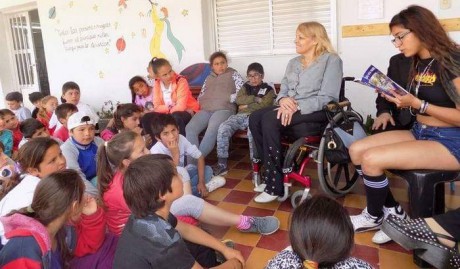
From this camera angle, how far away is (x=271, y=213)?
7.79ft

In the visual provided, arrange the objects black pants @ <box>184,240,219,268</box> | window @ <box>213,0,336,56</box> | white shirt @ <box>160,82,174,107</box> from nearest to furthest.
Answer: black pants @ <box>184,240,219,268</box>
white shirt @ <box>160,82,174,107</box>
window @ <box>213,0,336,56</box>

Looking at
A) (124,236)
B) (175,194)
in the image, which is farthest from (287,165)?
(124,236)

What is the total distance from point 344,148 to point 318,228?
1.36 m

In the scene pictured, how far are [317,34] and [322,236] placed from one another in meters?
1.87

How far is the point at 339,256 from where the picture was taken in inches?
35.2

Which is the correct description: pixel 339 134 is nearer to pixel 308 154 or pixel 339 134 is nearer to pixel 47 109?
pixel 308 154

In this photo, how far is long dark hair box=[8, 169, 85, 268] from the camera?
1.27 m

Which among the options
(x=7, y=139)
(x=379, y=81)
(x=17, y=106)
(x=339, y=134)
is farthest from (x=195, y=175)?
(x=17, y=106)

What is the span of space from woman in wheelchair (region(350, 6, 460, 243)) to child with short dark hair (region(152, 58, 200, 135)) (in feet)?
6.55

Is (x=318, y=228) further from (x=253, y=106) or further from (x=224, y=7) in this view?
(x=224, y=7)

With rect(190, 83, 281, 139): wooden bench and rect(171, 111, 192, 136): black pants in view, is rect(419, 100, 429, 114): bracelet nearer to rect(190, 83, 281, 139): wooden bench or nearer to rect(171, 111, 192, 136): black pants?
rect(190, 83, 281, 139): wooden bench

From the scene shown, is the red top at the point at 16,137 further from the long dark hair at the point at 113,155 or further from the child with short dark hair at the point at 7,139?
the long dark hair at the point at 113,155

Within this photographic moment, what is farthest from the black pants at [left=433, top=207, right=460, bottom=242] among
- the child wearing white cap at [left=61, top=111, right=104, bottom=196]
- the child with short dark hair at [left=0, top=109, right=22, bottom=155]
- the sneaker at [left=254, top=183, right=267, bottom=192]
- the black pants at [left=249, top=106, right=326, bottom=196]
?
the child with short dark hair at [left=0, top=109, right=22, bottom=155]

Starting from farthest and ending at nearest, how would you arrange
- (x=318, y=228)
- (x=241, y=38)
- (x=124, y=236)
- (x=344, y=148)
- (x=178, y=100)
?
(x=241, y=38) → (x=178, y=100) → (x=344, y=148) → (x=124, y=236) → (x=318, y=228)
